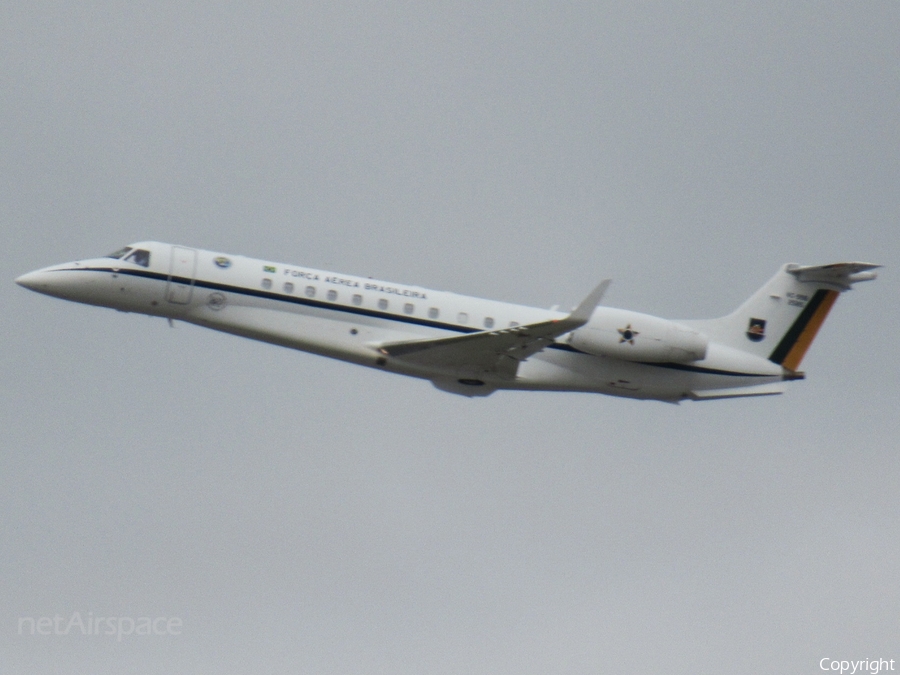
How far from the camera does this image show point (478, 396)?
2741 centimetres

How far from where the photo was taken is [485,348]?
25.2 m

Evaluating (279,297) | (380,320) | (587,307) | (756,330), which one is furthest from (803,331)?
(279,297)

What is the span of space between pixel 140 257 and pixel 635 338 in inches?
450

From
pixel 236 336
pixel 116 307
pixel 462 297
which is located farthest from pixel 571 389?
pixel 116 307

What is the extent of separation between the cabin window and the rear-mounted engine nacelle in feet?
32.2

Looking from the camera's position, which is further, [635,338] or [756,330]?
[756,330]

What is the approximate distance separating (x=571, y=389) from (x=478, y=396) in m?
2.23

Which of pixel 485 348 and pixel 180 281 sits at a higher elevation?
pixel 180 281

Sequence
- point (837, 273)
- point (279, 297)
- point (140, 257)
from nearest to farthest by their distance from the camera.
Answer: point (279, 297), point (140, 257), point (837, 273)

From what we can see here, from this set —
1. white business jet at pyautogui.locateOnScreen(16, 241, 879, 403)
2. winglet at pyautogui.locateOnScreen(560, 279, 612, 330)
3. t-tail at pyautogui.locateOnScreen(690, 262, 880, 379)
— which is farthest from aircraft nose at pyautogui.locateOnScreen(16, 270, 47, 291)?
t-tail at pyautogui.locateOnScreen(690, 262, 880, 379)

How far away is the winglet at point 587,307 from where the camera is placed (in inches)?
900

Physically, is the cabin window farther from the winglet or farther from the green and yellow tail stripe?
the green and yellow tail stripe

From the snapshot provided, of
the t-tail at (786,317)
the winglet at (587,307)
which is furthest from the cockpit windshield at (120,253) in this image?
the t-tail at (786,317)

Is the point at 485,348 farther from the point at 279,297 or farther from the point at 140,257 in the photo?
the point at 140,257
